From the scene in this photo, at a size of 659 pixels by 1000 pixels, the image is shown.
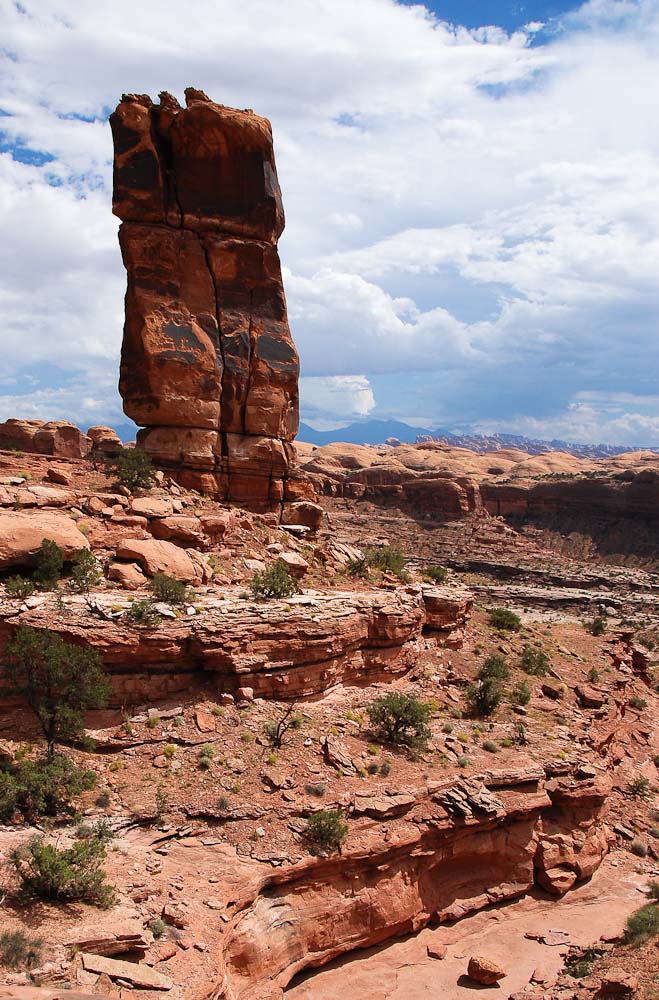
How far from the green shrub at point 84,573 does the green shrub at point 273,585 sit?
433cm

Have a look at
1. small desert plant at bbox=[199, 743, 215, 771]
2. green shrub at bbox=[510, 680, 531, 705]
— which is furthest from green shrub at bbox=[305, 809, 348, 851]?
green shrub at bbox=[510, 680, 531, 705]

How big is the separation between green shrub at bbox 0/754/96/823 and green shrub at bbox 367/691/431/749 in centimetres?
777

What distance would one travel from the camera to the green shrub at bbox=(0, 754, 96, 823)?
12.8 meters

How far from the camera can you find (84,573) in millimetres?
17234

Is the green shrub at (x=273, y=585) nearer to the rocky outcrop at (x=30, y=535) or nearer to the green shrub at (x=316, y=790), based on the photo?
the rocky outcrop at (x=30, y=535)

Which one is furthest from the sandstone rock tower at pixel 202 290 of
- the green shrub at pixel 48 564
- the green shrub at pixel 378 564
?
the green shrub at pixel 48 564

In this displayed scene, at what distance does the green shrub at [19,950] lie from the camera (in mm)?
9203

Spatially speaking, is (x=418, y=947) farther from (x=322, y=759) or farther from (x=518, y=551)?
(x=518, y=551)

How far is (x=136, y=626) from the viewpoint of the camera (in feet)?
52.5

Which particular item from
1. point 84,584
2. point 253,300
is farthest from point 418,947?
point 253,300

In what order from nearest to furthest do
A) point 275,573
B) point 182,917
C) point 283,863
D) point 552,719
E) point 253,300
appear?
point 182,917
point 283,863
point 275,573
point 552,719
point 253,300

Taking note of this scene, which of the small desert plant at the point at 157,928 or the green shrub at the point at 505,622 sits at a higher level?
the green shrub at the point at 505,622

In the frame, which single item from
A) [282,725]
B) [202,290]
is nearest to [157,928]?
[282,725]

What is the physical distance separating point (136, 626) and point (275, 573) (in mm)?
4778
